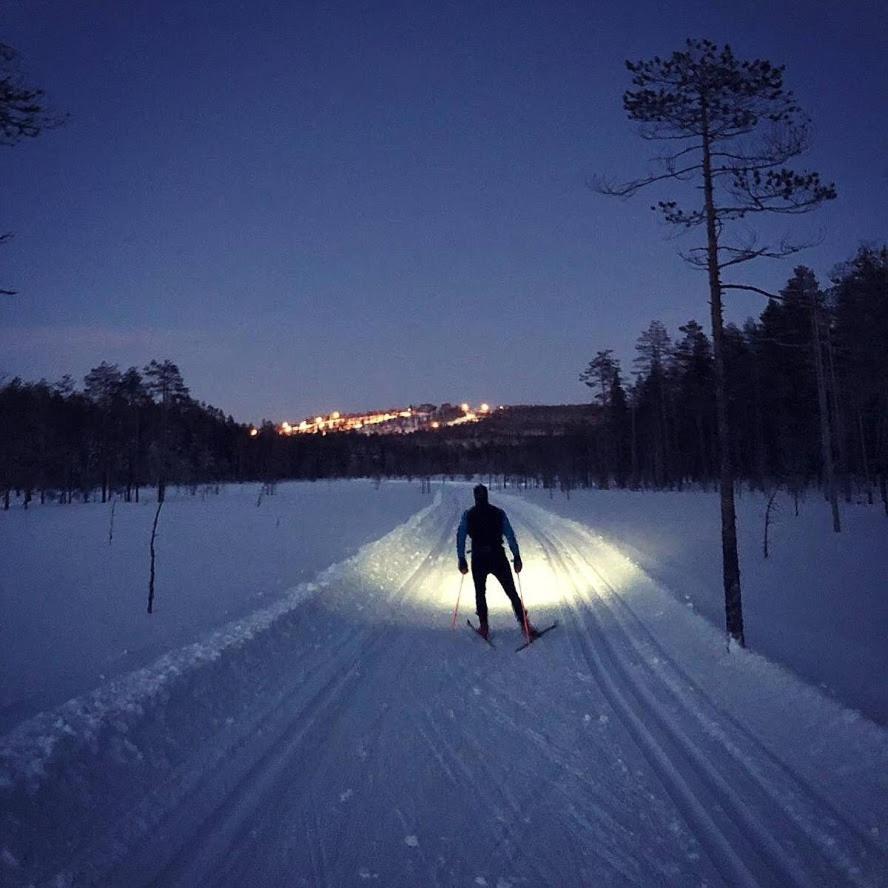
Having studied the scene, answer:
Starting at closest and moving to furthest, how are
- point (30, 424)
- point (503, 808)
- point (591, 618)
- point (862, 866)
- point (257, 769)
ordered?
1. point (862, 866)
2. point (503, 808)
3. point (257, 769)
4. point (591, 618)
5. point (30, 424)

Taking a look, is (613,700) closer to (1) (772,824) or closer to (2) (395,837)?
(1) (772,824)

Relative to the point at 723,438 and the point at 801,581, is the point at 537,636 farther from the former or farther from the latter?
the point at 801,581

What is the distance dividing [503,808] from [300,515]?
3373 cm

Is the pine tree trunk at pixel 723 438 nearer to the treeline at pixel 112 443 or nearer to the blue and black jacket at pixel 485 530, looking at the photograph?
the blue and black jacket at pixel 485 530

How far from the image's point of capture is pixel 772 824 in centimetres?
389

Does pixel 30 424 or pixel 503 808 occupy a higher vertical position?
pixel 30 424

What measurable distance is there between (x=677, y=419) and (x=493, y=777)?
195ft

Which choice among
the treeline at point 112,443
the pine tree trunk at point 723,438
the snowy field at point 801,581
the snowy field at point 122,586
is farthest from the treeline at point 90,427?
the pine tree trunk at point 723,438

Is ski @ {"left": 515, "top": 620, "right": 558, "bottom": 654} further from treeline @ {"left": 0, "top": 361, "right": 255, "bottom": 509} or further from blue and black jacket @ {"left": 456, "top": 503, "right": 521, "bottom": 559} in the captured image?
treeline @ {"left": 0, "top": 361, "right": 255, "bottom": 509}

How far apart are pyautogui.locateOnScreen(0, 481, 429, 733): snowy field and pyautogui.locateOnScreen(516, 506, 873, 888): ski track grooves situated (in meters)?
5.81

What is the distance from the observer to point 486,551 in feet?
30.9

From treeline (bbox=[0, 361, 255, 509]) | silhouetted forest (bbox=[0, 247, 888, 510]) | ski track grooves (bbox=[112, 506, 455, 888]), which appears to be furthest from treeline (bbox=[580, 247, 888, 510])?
treeline (bbox=[0, 361, 255, 509])

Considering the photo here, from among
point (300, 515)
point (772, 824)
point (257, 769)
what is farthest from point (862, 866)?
point (300, 515)

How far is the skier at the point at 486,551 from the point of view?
356 inches
